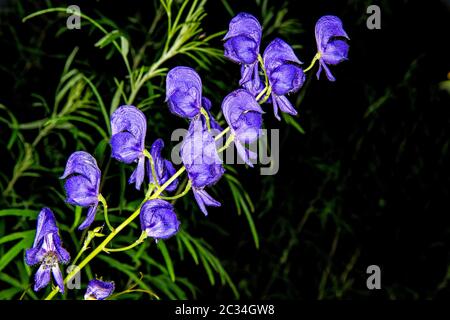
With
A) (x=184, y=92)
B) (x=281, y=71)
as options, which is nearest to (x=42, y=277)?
(x=184, y=92)

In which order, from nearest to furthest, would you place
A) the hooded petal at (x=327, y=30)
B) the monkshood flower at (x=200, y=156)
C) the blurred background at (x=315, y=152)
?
the monkshood flower at (x=200, y=156), the hooded petal at (x=327, y=30), the blurred background at (x=315, y=152)

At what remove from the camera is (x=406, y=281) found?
117 inches

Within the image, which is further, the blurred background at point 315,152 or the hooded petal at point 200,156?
the blurred background at point 315,152

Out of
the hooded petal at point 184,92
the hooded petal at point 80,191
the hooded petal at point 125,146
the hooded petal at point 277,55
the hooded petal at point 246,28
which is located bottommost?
the hooded petal at point 80,191

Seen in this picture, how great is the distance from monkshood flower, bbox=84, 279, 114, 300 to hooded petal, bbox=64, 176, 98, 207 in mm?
93

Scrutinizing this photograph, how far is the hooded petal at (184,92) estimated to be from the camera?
2.34ft

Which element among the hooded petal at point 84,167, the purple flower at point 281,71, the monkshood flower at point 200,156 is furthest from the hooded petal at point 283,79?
the hooded petal at point 84,167

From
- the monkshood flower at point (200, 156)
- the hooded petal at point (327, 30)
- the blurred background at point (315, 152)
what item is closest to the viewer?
the monkshood flower at point (200, 156)

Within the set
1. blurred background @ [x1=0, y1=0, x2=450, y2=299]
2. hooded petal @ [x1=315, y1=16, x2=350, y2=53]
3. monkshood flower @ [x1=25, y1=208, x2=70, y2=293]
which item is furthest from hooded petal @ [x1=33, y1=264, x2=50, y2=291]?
blurred background @ [x1=0, y1=0, x2=450, y2=299]

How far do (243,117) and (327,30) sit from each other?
0.64 feet

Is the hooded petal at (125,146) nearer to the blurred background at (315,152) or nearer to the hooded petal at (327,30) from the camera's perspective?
the hooded petal at (327,30)

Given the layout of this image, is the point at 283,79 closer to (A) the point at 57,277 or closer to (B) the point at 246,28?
(B) the point at 246,28

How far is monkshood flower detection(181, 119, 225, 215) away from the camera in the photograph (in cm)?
67
